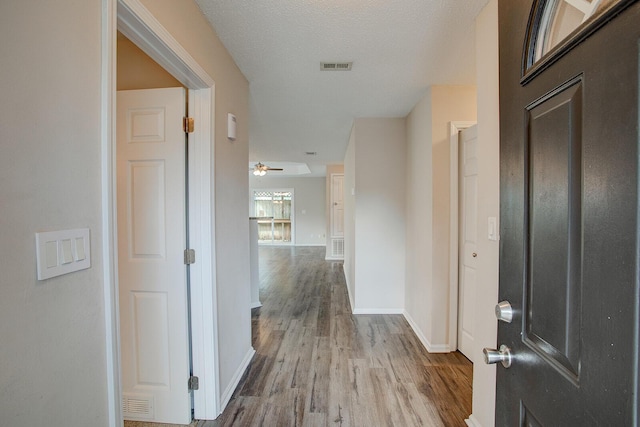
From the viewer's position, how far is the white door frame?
841 mm

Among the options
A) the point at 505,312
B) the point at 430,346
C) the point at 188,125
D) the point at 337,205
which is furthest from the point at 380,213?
the point at 337,205

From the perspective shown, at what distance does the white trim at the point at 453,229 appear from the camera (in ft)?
7.90

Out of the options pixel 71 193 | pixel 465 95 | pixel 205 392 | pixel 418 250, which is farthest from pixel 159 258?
pixel 465 95

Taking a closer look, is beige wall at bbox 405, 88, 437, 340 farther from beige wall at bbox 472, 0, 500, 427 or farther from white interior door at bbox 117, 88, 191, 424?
white interior door at bbox 117, 88, 191, 424

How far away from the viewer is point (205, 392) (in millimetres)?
1681

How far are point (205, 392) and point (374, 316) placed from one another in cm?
214

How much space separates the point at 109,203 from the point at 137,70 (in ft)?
4.39

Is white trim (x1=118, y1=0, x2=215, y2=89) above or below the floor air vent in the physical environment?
above

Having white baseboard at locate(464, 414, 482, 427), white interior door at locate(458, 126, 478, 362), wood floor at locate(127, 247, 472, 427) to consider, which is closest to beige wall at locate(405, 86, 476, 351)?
white interior door at locate(458, 126, 478, 362)

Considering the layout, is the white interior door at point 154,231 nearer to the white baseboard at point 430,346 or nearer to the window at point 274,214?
the white baseboard at point 430,346

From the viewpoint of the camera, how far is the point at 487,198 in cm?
151

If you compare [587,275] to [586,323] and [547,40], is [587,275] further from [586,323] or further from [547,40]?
[547,40]

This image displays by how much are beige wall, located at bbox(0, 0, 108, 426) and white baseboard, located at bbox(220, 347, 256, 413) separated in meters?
1.12

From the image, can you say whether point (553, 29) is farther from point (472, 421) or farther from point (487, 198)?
point (472, 421)
